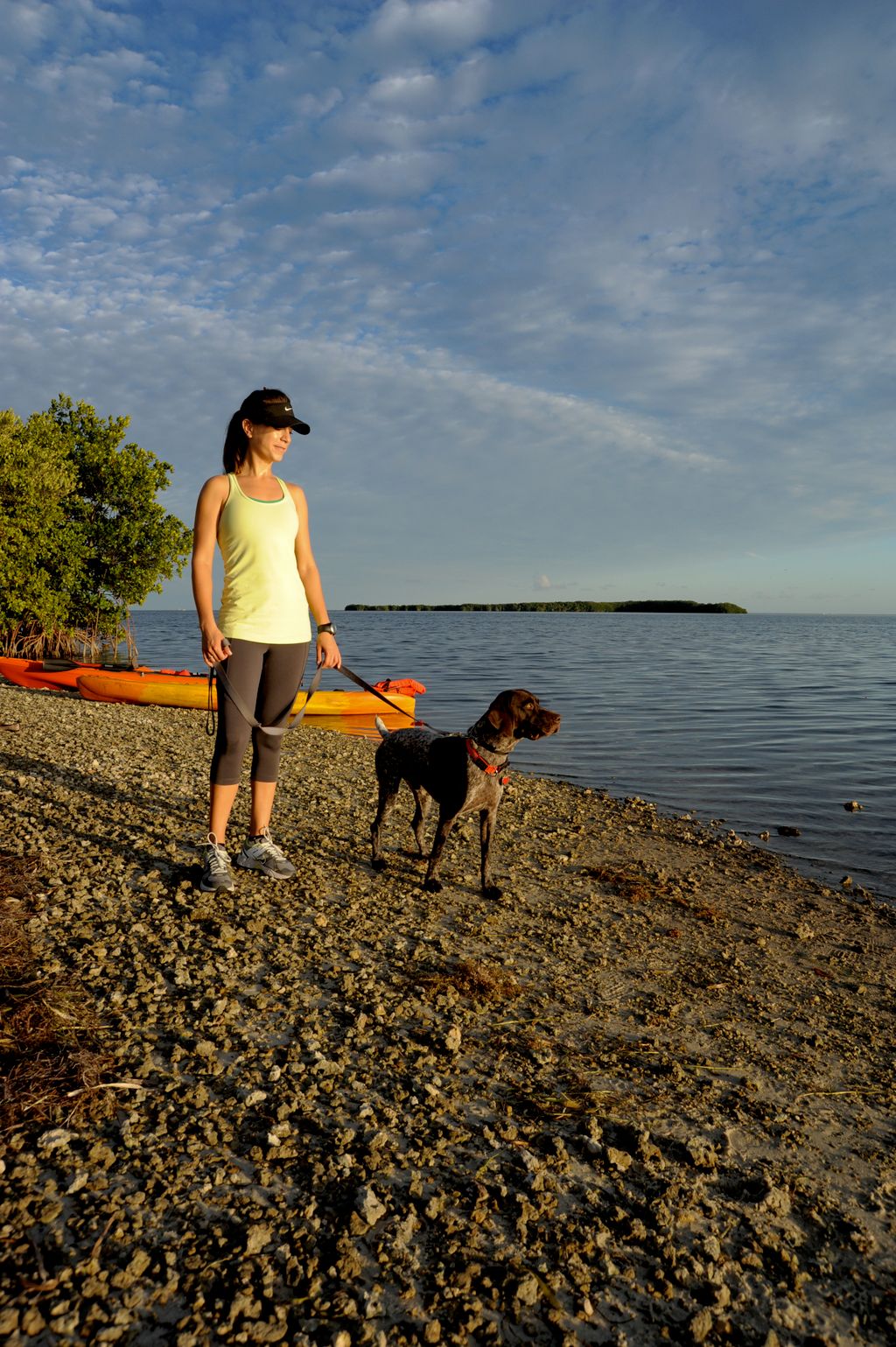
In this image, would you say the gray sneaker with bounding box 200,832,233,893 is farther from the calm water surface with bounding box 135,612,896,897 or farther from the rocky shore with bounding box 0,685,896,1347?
the calm water surface with bounding box 135,612,896,897

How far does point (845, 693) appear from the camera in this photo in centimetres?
2403

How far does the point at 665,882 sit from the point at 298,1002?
162 inches

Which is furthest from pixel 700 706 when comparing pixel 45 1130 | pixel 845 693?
pixel 45 1130

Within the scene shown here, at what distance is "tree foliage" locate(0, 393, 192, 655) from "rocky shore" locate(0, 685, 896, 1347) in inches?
845

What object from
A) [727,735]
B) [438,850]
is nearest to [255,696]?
[438,850]

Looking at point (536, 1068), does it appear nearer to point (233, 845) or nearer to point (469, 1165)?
point (469, 1165)

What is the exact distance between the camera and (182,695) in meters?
16.4

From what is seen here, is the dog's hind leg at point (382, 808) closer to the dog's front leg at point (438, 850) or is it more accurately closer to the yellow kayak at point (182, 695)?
the dog's front leg at point (438, 850)

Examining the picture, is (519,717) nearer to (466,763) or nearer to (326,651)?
(466,763)

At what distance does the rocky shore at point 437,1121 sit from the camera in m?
2.08

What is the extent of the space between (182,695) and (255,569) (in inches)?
497

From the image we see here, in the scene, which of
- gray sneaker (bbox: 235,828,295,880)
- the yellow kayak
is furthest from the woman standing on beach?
the yellow kayak

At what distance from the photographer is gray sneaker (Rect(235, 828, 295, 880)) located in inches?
213

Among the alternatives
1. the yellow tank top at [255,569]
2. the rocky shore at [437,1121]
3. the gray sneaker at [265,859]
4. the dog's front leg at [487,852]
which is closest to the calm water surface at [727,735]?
the rocky shore at [437,1121]
